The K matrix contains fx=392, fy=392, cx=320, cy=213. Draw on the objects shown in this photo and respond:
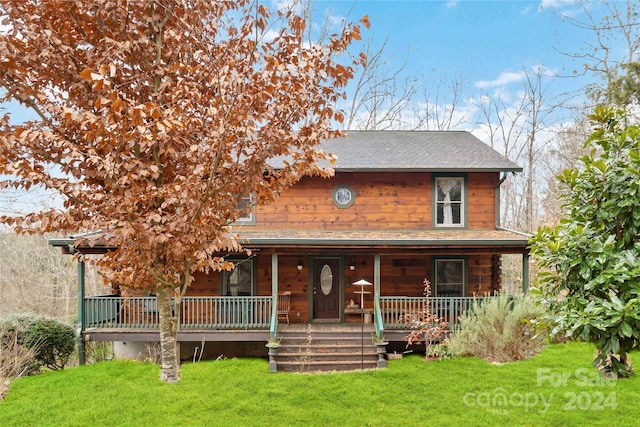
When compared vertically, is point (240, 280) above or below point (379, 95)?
below

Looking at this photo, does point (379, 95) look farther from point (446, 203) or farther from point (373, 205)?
point (373, 205)

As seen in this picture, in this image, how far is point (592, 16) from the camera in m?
12.7

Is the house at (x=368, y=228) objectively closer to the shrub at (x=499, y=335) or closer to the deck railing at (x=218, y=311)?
the deck railing at (x=218, y=311)

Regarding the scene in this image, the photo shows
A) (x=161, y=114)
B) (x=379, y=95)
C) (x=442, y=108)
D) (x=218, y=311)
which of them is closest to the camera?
(x=161, y=114)

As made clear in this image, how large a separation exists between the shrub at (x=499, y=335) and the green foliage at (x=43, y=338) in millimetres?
9442

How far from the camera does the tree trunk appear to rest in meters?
5.18

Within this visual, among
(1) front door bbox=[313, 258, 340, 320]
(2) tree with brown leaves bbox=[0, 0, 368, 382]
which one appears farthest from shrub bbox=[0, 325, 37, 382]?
(1) front door bbox=[313, 258, 340, 320]

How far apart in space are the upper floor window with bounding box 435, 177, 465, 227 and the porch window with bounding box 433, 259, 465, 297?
1.14 meters

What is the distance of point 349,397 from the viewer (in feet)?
22.6

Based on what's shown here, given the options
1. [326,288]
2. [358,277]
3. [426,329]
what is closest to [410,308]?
[426,329]

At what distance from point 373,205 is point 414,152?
7.46 feet

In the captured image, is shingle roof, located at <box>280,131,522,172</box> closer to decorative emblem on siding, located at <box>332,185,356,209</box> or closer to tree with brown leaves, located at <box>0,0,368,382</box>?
decorative emblem on siding, located at <box>332,185,356,209</box>

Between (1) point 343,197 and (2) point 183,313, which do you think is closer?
(2) point 183,313

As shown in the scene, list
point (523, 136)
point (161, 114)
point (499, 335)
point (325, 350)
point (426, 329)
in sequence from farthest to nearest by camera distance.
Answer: point (523, 136), point (426, 329), point (325, 350), point (499, 335), point (161, 114)
